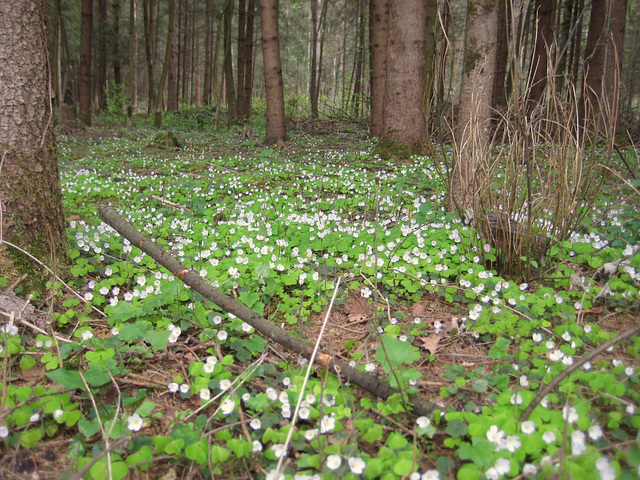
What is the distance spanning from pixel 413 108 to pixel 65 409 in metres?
6.63

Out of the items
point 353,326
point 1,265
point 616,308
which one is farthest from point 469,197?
point 1,265

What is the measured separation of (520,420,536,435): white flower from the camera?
4.92 feet

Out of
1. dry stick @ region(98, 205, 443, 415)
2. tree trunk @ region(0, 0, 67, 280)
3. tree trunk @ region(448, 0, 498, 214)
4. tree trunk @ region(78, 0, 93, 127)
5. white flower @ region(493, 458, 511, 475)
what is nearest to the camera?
white flower @ region(493, 458, 511, 475)

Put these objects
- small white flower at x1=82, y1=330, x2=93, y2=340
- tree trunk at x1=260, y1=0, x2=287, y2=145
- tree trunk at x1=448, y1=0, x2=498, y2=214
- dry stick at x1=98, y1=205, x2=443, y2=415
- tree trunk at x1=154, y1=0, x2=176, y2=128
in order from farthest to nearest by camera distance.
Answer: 1. tree trunk at x1=154, y1=0, x2=176, y2=128
2. tree trunk at x1=260, y1=0, x2=287, y2=145
3. tree trunk at x1=448, y1=0, x2=498, y2=214
4. small white flower at x1=82, y1=330, x2=93, y2=340
5. dry stick at x1=98, y1=205, x2=443, y2=415

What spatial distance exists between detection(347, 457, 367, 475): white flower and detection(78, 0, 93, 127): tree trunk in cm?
1476

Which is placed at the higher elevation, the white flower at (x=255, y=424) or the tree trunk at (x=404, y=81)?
the tree trunk at (x=404, y=81)

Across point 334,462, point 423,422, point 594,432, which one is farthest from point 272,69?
point 594,432

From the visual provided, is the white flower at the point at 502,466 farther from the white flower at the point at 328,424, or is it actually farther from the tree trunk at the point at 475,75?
the tree trunk at the point at 475,75

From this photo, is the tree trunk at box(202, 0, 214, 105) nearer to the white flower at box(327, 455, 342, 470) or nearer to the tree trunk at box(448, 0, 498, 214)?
the tree trunk at box(448, 0, 498, 214)

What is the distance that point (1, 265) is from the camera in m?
2.58

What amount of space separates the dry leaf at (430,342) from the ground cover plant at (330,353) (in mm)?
29

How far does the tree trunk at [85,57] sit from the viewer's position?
11.9m

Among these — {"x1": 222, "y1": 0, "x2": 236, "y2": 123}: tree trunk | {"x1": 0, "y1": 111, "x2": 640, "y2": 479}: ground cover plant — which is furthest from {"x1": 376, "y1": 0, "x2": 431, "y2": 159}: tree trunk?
{"x1": 222, "y1": 0, "x2": 236, "y2": 123}: tree trunk

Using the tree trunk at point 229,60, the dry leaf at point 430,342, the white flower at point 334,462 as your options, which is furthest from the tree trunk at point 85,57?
the white flower at point 334,462
